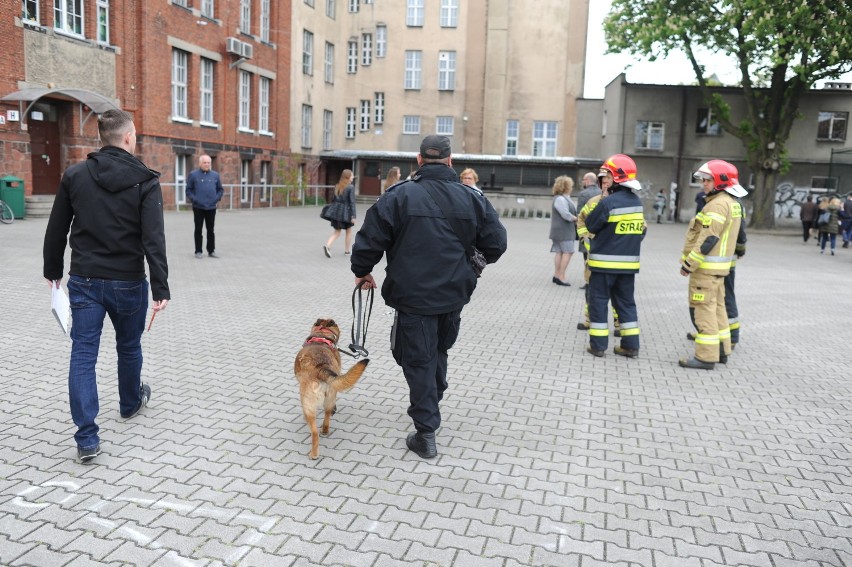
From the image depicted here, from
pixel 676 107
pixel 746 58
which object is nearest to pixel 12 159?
pixel 746 58

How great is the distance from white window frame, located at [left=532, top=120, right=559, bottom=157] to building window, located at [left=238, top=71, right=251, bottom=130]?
18563mm

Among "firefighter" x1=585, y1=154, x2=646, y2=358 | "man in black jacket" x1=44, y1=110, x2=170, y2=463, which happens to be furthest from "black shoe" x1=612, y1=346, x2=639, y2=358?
"man in black jacket" x1=44, y1=110, x2=170, y2=463

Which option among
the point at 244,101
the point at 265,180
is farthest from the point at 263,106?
the point at 265,180

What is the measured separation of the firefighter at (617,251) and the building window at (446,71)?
1549 inches

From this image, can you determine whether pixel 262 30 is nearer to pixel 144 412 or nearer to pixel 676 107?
pixel 676 107

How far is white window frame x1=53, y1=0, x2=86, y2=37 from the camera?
21.5 metres

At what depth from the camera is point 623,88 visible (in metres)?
37.3

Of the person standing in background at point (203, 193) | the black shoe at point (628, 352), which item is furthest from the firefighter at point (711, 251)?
the person standing in background at point (203, 193)

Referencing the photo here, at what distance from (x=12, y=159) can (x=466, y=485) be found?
20114 millimetres

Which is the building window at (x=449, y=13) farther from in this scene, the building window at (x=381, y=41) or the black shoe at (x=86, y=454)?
the black shoe at (x=86, y=454)

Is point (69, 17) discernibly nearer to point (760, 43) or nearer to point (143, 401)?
point (143, 401)

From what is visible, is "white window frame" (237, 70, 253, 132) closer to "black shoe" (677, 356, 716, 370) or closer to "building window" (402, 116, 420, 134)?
"building window" (402, 116, 420, 134)

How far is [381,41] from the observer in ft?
150

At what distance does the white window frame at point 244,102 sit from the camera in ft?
107
